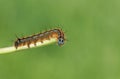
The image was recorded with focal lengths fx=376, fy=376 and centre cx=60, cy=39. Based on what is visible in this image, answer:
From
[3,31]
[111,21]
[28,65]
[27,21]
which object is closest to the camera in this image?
[28,65]

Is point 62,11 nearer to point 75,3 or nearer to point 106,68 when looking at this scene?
point 75,3

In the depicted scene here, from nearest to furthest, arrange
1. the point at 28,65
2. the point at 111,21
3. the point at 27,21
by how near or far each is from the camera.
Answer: the point at 28,65 → the point at 27,21 → the point at 111,21

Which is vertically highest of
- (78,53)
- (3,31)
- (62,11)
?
(62,11)

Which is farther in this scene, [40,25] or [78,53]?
[40,25]

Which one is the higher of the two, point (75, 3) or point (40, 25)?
point (75, 3)

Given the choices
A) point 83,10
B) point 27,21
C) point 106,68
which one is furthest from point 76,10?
point 106,68

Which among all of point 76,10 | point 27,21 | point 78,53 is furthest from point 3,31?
point 76,10

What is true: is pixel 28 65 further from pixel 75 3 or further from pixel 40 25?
pixel 75 3
